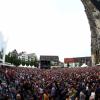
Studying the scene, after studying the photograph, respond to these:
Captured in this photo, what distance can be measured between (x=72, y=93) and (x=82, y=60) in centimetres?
16177

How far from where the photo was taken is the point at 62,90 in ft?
82.2

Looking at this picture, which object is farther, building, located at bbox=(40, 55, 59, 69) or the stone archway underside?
building, located at bbox=(40, 55, 59, 69)

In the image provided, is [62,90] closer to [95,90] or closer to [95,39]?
[95,90]

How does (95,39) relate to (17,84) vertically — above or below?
above

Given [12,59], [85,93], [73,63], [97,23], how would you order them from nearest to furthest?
[85,93]
[97,23]
[12,59]
[73,63]

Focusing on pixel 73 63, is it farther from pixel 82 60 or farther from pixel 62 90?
pixel 62 90

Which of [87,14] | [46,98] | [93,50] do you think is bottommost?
[46,98]

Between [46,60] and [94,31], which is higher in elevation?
[94,31]

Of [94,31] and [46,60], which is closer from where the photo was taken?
[94,31]

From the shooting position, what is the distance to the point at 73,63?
600 feet

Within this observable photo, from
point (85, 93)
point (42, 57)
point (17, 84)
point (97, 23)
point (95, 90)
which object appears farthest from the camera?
point (42, 57)

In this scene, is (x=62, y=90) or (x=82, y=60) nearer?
(x=62, y=90)

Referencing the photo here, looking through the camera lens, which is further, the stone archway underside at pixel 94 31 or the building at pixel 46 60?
the building at pixel 46 60

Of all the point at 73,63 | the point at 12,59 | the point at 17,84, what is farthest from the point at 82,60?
the point at 17,84
